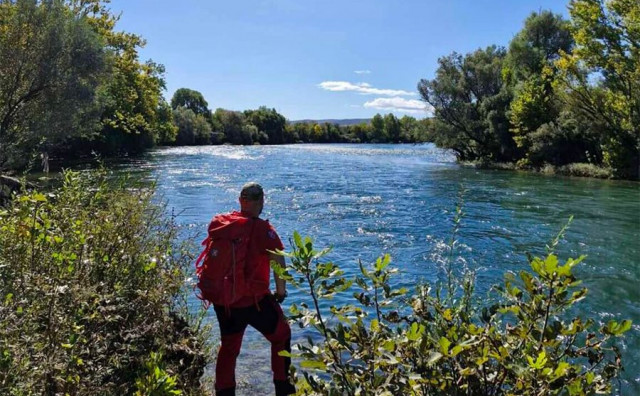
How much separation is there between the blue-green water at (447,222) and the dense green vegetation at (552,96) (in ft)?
18.2

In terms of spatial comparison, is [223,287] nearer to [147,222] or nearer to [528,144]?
[147,222]

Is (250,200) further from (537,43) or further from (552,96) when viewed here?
(537,43)

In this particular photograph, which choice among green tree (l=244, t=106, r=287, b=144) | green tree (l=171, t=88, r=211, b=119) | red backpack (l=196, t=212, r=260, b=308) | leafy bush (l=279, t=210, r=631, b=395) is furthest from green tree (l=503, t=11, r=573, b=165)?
green tree (l=171, t=88, r=211, b=119)

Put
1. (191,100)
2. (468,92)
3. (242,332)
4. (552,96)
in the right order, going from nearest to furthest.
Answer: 1. (242,332)
2. (552,96)
3. (468,92)
4. (191,100)

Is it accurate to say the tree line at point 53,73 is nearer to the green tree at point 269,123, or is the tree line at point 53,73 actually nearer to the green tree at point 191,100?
the green tree at point 269,123

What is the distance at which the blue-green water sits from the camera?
330 inches

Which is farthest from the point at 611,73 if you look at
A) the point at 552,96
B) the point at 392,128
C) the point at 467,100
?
the point at 392,128

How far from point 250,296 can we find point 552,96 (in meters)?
35.9

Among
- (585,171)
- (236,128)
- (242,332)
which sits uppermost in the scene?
(236,128)

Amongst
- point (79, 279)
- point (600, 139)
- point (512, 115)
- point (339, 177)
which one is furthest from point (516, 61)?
point (79, 279)

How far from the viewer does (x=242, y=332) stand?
14.2 feet

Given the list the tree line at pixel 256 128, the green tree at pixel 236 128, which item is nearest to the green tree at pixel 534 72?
the tree line at pixel 256 128

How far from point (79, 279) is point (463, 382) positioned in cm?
288

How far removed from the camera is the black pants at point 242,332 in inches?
167
